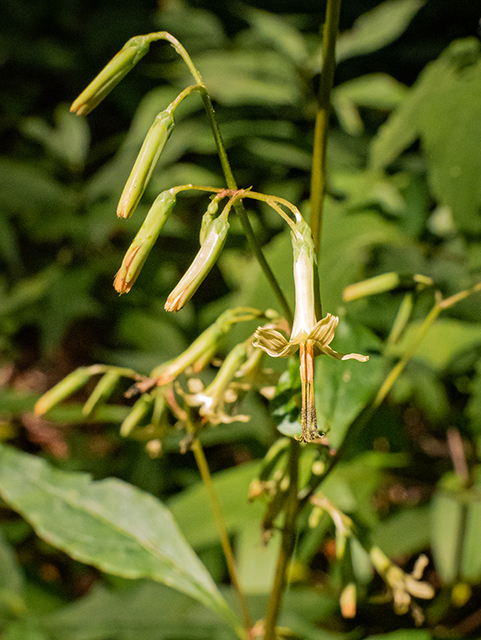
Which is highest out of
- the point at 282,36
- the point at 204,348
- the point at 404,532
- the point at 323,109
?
the point at 282,36

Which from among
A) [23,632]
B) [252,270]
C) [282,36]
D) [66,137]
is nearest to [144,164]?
[252,270]

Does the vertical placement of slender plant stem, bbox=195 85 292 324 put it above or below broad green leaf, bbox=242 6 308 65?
below

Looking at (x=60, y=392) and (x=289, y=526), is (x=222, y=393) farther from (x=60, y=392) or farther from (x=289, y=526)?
(x=60, y=392)

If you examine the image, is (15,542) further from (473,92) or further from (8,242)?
(473,92)

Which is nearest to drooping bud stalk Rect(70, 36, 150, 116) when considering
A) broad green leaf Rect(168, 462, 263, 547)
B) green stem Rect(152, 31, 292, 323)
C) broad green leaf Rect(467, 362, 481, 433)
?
green stem Rect(152, 31, 292, 323)

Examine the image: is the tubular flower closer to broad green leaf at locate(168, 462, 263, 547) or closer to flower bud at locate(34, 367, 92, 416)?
flower bud at locate(34, 367, 92, 416)

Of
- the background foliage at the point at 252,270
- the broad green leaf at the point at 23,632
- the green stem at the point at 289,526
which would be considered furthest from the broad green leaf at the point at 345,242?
the broad green leaf at the point at 23,632

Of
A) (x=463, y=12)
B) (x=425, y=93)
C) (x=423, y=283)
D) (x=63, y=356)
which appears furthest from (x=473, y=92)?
(x=63, y=356)
